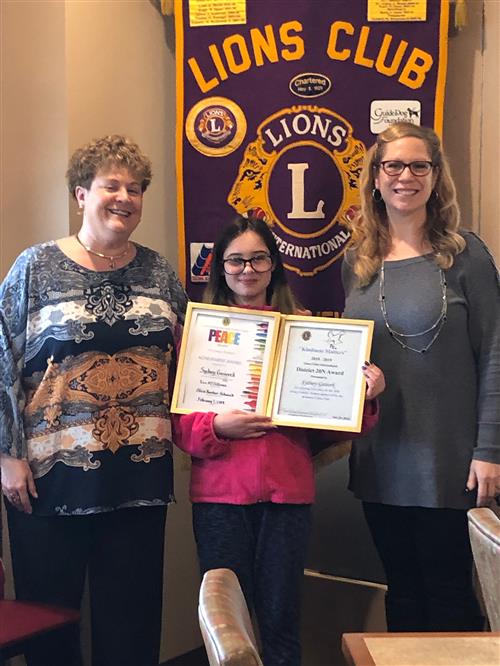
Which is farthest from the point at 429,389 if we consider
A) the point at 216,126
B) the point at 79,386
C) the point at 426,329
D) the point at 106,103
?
the point at 106,103

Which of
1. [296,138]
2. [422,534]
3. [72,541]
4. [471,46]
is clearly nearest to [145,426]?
[72,541]

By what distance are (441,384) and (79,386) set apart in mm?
900

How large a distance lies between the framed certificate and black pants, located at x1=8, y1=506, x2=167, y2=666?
446mm

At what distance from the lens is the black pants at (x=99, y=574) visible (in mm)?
1997

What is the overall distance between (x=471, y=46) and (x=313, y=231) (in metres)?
0.83

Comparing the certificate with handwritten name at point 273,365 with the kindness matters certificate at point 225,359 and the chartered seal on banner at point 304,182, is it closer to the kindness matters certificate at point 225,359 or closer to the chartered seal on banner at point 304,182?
the kindness matters certificate at point 225,359

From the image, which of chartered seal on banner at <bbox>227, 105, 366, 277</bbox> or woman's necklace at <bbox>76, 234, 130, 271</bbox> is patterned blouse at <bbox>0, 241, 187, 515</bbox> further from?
chartered seal on banner at <bbox>227, 105, 366, 277</bbox>

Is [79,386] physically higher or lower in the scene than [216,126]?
lower

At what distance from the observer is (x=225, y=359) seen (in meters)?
2.04

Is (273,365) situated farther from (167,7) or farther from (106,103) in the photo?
(167,7)

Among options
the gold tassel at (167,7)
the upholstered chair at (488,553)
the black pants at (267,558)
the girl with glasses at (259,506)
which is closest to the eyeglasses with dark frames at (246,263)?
the girl with glasses at (259,506)

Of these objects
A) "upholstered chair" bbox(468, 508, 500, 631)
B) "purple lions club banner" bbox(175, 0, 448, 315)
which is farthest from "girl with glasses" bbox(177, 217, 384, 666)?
"purple lions club banner" bbox(175, 0, 448, 315)

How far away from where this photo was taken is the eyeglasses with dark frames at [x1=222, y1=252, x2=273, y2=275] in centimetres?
204

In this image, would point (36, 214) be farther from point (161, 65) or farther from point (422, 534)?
point (422, 534)
